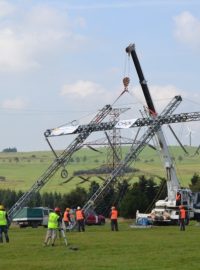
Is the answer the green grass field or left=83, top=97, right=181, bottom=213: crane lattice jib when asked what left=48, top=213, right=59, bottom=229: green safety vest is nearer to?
the green grass field

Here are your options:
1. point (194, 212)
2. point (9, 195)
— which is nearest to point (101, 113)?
point (194, 212)

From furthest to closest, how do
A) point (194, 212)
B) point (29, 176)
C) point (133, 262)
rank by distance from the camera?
point (29, 176), point (194, 212), point (133, 262)

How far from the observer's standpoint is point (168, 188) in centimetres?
6406

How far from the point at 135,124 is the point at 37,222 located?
15328 millimetres

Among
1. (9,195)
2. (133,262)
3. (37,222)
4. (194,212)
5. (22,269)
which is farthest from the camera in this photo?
(9,195)

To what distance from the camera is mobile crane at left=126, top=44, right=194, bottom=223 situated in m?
61.7

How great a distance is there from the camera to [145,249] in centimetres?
3041

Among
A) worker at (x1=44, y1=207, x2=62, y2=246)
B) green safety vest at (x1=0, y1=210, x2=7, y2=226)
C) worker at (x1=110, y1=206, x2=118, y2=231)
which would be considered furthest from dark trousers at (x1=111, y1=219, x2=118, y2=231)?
worker at (x1=44, y1=207, x2=62, y2=246)

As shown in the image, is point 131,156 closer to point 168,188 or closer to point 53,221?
point 168,188

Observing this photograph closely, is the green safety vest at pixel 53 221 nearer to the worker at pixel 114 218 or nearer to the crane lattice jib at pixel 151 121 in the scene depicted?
the worker at pixel 114 218

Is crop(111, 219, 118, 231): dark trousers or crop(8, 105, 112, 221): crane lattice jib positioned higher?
crop(8, 105, 112, 221): crane lattice jib

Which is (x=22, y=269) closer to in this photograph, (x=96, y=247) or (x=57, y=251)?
(x=57, y=251)

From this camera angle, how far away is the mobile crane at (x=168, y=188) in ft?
202

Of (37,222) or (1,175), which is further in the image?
(1,175)
